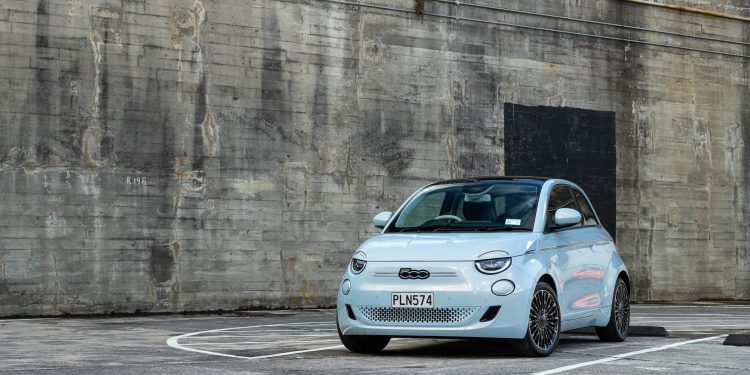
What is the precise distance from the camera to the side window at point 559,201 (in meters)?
11.2

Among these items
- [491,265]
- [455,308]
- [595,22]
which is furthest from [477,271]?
[595,22]

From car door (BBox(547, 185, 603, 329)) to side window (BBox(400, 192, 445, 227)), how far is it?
104 centimetres

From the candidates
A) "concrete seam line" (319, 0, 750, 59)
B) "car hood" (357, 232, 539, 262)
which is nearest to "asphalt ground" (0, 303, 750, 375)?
"car hood" (357, 232, 539, 262)

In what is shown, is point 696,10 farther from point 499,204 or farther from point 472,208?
point 472,208

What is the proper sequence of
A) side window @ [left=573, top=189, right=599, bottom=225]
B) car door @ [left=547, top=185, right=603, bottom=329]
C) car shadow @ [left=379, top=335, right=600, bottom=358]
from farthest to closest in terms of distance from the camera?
side window @ [left=573, top=189, right=599, bottom=225] < car door @ [left=547, top=185, right=603, bottom=329] < car shadow @ [left=379, top=335, right=600, bottom=358]

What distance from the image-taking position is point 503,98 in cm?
2344

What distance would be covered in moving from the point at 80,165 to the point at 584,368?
11797 mm

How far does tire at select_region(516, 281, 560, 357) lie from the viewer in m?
10.0

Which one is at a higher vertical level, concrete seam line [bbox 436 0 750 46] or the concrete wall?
concrete seam line [bbox 436 0 750 46]

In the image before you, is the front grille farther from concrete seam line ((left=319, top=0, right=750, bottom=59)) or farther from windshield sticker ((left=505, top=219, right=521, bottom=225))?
concrete seam line ((left=319, top=0, right=750, bottom=59))

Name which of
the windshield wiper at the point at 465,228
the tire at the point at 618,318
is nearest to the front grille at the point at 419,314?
the windshield wiper at the point at 465,228

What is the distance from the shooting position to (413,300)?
995 centimetres

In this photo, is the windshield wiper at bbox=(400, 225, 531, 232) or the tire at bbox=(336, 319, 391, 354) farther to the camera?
the windshield wiper at bbox=(400, 225, 531, 232)

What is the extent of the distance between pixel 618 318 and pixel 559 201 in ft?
4.87
